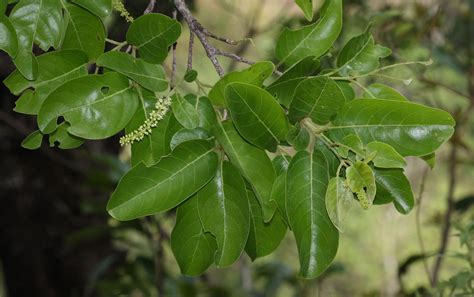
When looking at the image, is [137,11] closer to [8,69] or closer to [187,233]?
[8,69]

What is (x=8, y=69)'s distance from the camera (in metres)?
2.30

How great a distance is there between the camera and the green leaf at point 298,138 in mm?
884

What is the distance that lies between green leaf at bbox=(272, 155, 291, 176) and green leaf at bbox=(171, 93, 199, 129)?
12cm

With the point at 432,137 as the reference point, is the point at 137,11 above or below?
below

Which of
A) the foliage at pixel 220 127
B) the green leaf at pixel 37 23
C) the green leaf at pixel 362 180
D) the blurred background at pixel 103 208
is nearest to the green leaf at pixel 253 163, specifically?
the foliage at pixel 220 127

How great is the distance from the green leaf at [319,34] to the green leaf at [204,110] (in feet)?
0.46

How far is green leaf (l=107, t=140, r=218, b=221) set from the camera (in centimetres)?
89

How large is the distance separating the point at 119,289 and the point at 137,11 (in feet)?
3.09

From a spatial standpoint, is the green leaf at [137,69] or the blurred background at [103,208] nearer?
the green leaf at [137,69]

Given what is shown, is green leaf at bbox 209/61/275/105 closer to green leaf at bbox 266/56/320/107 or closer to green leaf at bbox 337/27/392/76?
green leaf at bbox 266/56/320/107

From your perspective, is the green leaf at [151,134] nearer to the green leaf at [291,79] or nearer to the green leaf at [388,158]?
the green leaf at [291,79]

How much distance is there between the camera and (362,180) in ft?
2.73

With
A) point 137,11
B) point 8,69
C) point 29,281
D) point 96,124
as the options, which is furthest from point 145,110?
point 29,281

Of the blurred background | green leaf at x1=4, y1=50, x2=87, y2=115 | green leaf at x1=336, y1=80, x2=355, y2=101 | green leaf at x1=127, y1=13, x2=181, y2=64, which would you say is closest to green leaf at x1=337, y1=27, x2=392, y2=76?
green leaf at x1=336, y1=80, x2=355, y2=101
